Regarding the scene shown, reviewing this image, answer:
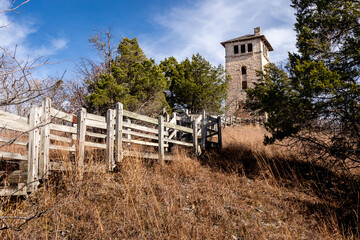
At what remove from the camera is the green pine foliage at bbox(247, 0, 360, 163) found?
673 centimetres

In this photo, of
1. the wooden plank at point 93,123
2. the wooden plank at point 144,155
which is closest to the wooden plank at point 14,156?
the wooden plank at point 93,123

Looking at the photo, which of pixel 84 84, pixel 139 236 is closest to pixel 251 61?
pixel 84 84

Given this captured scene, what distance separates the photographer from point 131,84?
1677 centimetres

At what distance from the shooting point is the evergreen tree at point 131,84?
594 inches

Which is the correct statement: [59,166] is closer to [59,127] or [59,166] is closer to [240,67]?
[59,127]

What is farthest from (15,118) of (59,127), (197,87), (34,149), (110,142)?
(197,87)

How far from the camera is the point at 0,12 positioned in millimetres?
1815

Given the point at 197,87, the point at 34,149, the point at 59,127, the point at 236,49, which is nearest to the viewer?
the point at 34,149

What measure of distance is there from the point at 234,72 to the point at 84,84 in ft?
63.9

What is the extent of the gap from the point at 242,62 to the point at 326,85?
26.5 metres

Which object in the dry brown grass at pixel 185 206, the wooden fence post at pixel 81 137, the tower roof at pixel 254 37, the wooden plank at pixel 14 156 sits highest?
the tower roof at pixel 254 37

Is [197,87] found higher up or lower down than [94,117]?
higher up

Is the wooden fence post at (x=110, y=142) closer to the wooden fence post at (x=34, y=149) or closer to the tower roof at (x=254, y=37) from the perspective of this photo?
the wooden fence post at (x=34, y=149)

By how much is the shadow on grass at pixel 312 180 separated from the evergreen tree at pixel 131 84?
286 inches
